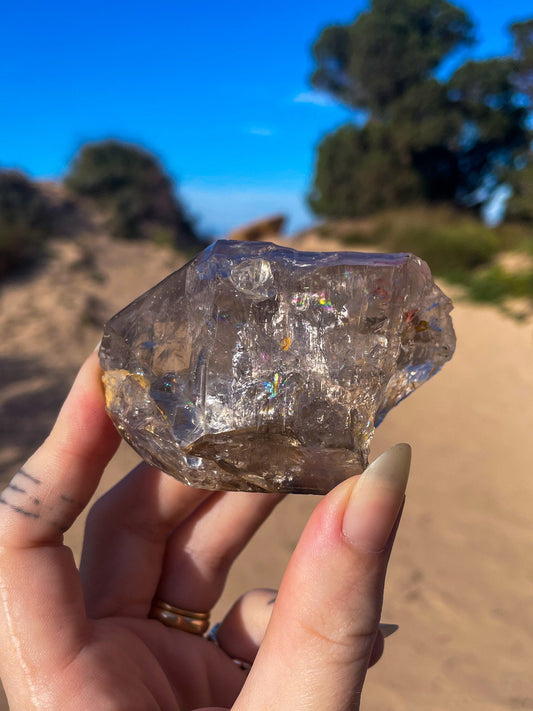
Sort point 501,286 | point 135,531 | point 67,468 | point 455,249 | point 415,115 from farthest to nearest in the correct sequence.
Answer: point 415,115, point 455,249, point 501,286, point 135,531, point 67,468

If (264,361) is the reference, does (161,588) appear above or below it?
below

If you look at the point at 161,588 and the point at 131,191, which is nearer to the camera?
the point at 161,588

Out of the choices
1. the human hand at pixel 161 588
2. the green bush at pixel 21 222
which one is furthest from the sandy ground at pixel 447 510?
the green bush at pixel 21 222

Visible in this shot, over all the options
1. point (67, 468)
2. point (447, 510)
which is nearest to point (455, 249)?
point (447, 510)

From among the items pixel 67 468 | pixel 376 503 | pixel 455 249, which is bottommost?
pixel 67 468

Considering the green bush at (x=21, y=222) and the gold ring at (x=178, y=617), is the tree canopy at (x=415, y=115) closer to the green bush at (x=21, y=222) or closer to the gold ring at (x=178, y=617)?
the green bush at (x=21, y=222)

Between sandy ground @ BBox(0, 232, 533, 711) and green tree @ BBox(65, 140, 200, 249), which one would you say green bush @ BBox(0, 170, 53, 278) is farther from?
sandy ground @ BBox(0, 232, 533, 711)

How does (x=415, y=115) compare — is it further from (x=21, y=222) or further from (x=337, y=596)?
(x=337, y=596)

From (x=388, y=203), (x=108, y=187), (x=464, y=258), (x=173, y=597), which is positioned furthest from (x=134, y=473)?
(x=388, y=203)
